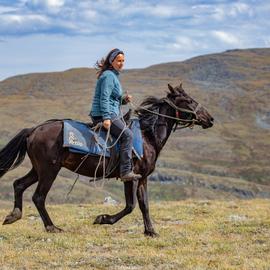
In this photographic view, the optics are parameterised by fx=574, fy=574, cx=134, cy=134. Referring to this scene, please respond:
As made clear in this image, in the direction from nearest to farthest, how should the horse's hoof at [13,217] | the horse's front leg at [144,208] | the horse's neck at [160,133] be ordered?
the horse's hoof at [13,217]
the horse's front leg at [144,208]
the horse's neck at [160,133]

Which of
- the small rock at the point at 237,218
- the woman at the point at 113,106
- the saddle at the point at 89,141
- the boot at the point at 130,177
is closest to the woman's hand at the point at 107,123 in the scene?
the woman at the point at 113,106

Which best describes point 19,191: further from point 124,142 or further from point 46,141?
point 124,142

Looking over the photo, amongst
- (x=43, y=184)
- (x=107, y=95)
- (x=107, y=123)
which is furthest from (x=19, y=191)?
(x=107, y=95)

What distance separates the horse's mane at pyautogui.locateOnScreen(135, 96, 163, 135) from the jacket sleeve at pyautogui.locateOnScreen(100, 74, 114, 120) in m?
1.34

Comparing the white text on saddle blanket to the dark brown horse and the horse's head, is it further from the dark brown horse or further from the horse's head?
the horse's head

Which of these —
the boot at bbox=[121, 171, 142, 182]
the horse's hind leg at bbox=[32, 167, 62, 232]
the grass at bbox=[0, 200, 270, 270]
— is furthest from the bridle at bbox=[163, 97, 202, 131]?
the horse's hind leg at bbox=[32, 167, 62, 232]

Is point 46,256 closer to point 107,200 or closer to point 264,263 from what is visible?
point 264,263

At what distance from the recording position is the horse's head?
14.4m

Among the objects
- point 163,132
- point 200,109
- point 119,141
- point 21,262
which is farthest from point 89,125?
point 21,262

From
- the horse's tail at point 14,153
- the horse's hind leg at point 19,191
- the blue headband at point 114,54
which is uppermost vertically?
the blue headband at point 114,54

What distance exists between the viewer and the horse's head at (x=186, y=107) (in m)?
14.4

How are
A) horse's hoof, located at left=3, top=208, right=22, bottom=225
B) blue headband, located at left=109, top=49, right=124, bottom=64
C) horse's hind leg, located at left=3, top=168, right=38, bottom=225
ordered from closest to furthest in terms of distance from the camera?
horse's hoof, located at left=3, top=208, right=22, bottom=225 → horse's hind leg, located at left=3, top=168, right=38, bottom=225 → blue headband, located at left=109, top=49, right=124, bottom=64

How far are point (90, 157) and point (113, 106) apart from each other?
1.30m

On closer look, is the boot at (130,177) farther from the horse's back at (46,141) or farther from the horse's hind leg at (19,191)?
the horse's hind leg at (19,191)
